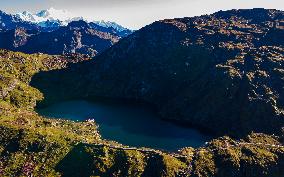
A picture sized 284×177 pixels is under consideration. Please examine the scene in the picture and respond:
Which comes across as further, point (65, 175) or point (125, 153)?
point (125, 153)

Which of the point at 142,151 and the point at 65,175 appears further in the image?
the point at 142,151

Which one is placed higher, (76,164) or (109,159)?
(109,159)

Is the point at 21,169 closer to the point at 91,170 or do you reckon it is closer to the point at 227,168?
the point at 91,170

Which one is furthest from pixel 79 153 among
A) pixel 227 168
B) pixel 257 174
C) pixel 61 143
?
pixel 257 174

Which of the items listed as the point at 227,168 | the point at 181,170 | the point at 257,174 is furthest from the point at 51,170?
the point at 257,174

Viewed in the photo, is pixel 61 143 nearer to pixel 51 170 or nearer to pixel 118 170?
pixel 51 170

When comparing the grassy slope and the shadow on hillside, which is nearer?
the shadow on hillside

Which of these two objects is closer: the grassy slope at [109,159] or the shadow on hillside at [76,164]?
the shadow on hillside at [76,164]

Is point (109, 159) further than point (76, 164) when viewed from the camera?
Yes
